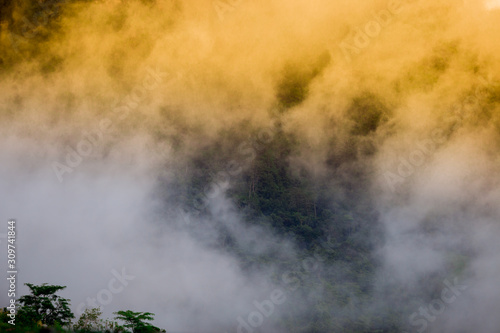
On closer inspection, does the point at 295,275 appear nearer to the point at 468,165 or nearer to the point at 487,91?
the point at 468,165

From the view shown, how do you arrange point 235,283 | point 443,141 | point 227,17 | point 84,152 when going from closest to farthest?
point 235,283, point 84,152, point 443,141, point 227,17

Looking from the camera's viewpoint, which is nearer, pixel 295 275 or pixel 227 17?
pixel 295 275

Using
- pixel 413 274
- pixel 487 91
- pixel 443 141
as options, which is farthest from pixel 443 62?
pixel 413 274

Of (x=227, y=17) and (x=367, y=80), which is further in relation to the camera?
(x=227, y=17)

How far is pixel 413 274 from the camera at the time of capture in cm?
4112

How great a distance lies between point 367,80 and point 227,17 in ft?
68.4

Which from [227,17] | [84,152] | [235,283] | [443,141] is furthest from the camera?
[227,17]

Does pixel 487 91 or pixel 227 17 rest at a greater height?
pixel 227 17

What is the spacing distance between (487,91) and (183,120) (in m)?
35.6

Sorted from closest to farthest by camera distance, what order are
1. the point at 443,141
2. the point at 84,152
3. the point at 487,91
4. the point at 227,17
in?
1. the point at 84,152
2. the point at 443,141
3. the point at 487,91
4. the point at 227,17

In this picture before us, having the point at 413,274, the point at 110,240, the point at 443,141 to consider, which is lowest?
the point at 413,274

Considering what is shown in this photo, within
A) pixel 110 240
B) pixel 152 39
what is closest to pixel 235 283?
pixel 110 240

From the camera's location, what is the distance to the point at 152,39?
5644 centimetres

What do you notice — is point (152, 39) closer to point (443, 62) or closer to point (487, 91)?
point (443, 62)
